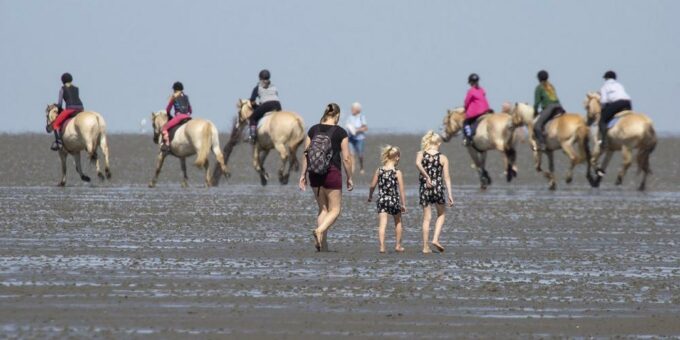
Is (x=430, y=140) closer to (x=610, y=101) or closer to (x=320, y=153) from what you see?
(x=320, y=153)

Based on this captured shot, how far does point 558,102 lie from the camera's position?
35812 millimetres

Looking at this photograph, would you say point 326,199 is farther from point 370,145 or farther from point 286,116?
point 370,145

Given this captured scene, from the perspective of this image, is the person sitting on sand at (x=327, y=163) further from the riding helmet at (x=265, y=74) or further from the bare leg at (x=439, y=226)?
the riding helmet at (x=265, y=74)

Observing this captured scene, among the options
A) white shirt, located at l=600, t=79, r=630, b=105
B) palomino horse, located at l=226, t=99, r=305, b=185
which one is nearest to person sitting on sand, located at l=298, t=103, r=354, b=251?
white shirt, located at l=600, t=79, r=630, b=105

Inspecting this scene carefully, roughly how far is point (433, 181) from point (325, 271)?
315 cm

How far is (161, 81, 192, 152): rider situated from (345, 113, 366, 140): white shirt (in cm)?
962

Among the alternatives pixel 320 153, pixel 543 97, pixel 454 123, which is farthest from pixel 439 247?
pixel 454 123

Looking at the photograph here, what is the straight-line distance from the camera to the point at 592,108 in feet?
125

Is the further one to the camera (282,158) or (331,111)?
(282,158)

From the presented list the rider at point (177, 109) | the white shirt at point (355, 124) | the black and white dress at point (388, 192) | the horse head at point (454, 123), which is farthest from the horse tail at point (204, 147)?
the black and white dress at point (388, 192)

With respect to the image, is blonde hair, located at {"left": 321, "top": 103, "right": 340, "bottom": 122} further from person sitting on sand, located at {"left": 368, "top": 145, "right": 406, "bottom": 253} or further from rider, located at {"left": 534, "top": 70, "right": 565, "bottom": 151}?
rider, located at {"left": 534, "top": 70, "right": 565, "bottom": 151}

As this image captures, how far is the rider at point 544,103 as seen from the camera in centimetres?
3550

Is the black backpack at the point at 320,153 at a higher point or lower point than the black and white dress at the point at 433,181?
higher

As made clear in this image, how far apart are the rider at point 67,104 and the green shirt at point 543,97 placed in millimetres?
9622
